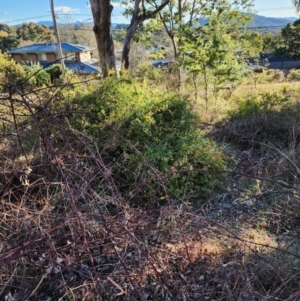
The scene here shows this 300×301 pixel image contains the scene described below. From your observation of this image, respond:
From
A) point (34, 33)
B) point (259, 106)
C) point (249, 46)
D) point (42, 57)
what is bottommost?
point (259, 106)

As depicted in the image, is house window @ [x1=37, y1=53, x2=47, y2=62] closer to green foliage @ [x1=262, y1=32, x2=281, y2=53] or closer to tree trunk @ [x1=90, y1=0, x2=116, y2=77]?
green foliage @ [x1=262, y1=32, x2=281, y2=53]

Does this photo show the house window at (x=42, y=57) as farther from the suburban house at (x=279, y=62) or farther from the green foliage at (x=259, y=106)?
the green foliage at (x=259, y=106)

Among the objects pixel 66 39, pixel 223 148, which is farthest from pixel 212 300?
pixel 66 39

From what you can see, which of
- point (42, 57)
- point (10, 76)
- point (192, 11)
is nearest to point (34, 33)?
point (42, 57)

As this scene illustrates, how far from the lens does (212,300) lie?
5.99 feet

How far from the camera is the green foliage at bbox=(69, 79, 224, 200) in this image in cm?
305

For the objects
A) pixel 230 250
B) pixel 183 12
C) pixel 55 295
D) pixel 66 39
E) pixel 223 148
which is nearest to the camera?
pixel 55 295

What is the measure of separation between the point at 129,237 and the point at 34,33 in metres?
38.2

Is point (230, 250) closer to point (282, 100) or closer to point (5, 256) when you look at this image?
point (5, 256)

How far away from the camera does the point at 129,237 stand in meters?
1.68

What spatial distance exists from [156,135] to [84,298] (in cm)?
193

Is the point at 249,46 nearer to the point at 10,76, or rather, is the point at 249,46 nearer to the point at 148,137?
the point at 148,137

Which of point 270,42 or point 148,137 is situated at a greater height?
point 148,137

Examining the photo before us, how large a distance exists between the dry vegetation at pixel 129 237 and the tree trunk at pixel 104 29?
133 inches
